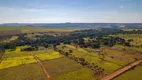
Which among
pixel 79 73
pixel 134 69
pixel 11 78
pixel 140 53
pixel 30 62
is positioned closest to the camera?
pixel 11 78

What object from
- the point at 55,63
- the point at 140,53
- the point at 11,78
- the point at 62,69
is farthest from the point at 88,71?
the point at 140,53

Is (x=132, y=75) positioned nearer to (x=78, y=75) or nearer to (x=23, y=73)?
(x=78, y=75)

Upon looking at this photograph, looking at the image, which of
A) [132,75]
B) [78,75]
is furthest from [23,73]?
[132,75]

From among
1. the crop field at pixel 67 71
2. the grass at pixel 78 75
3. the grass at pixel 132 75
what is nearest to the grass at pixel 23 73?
the crop field at pixel 67 71

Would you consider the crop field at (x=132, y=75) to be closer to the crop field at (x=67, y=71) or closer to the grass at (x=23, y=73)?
the crop field at (x=67, y=71)

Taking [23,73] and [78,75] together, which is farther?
[23,73]

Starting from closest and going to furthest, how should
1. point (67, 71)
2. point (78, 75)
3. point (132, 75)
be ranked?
point (78, 75) → point (132, 75) → point (67, 71)

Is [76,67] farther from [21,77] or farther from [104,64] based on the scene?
[21,77]
